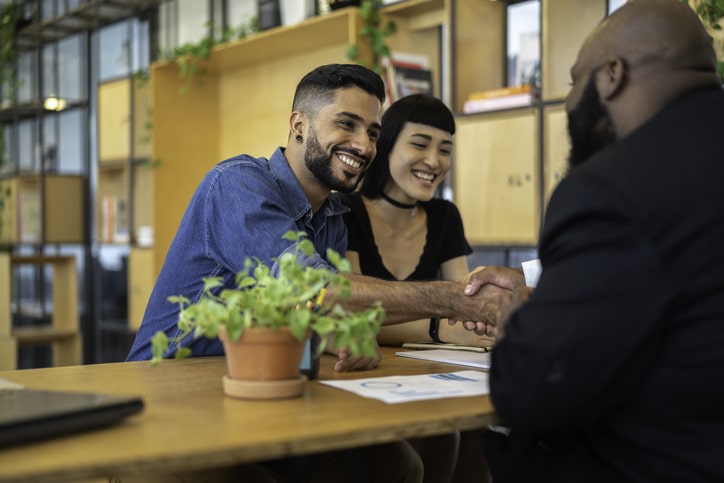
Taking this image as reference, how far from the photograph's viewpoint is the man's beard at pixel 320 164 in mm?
2496

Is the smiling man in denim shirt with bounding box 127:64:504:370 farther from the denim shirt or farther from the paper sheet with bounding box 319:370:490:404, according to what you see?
the paper sheet with bounding box 319:370:490:404

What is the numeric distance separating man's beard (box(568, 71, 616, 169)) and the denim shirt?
711 millimetres

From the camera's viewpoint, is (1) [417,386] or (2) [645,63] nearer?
(2) [645,63]

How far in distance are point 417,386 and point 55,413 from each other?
67cm

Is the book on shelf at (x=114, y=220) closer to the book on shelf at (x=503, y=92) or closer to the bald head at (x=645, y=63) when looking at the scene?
the book on shelf at (x=503, y=92)

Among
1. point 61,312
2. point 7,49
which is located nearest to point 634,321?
point 61,312

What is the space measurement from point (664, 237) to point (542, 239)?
0.18m

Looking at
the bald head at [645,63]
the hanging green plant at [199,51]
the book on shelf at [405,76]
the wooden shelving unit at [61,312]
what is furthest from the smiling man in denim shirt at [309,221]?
the wooden shelving unit at [61,312]

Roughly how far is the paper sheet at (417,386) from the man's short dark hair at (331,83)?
1.07 metres

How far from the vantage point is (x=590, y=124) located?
1.49m

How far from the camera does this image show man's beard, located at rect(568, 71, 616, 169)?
1.47m

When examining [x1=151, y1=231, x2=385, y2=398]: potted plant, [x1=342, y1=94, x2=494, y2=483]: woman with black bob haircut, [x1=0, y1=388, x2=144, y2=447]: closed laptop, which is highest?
[x1=342, y1=94, x2=494, y2=483]: woman with black bob haircut

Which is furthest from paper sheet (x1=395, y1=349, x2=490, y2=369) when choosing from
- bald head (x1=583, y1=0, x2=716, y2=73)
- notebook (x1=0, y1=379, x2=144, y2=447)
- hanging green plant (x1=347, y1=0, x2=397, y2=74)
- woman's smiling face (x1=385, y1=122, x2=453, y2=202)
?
hanging green plant (x1=347, y1=0, x2=397, y2=74)

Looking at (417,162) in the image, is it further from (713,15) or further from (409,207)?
(713,15)
